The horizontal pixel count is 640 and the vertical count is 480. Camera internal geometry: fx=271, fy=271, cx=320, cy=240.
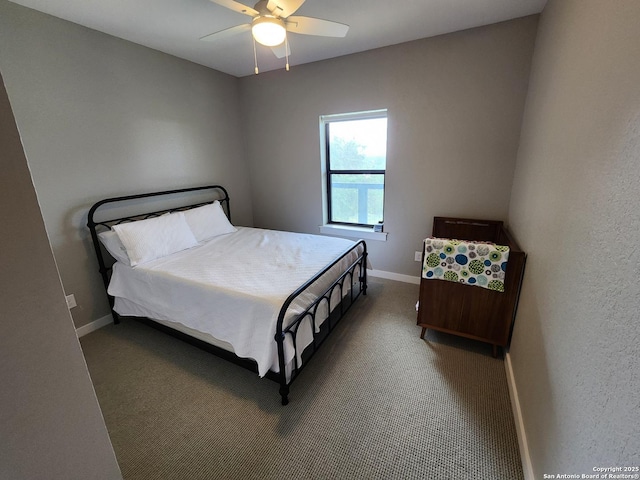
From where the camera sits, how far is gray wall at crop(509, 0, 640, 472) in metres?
0.74

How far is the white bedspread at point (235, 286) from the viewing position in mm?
1676

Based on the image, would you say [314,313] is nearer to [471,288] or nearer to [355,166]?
[471,288]

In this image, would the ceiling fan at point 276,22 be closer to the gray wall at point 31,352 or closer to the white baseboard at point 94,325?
the gray wall at point 31,352

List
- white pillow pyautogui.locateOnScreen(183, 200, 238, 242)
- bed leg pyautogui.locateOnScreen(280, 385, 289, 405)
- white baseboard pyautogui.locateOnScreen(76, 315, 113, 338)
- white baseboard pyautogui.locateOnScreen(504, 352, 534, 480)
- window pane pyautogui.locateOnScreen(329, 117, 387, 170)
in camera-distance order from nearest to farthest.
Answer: white baseboard pyautogui.locateOnScreen(504, 352, 534, 480) → bed leg pyautogui.locateOnScreen(280, 385, 289, 405) → white baseboard pyautogui.locateOnScreen(76, 315, 113, 338) → white pillow pyautogui.locateOnScreen(183, 200, 238, 242) → window pane pyautogui.locateOnScreen(329, 117, 387, 170)

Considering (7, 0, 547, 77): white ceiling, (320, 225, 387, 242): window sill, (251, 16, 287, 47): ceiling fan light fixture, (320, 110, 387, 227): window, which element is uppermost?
(7, 0, 547, 77): white ceiling

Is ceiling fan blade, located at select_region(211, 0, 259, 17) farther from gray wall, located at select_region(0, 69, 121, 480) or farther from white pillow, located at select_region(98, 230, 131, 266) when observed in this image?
white pillow, located at select_region(98, 230, 131, 266)

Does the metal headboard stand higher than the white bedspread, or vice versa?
Result: the metal headboard

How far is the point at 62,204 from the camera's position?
224 centimetres

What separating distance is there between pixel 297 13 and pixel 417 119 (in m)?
1.47

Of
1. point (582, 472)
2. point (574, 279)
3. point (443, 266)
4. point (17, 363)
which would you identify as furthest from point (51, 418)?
point (443, 266)

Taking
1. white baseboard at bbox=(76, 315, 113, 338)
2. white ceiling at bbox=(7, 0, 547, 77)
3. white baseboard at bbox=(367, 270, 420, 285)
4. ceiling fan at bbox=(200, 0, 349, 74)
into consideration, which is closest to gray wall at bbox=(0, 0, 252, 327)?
white baseboard at bbox=(76, 315, 113, 338)

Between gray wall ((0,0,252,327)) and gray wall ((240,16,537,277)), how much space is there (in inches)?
40.1

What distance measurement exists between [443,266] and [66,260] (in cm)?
309

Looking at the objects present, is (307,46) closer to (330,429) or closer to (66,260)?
(66,260)
